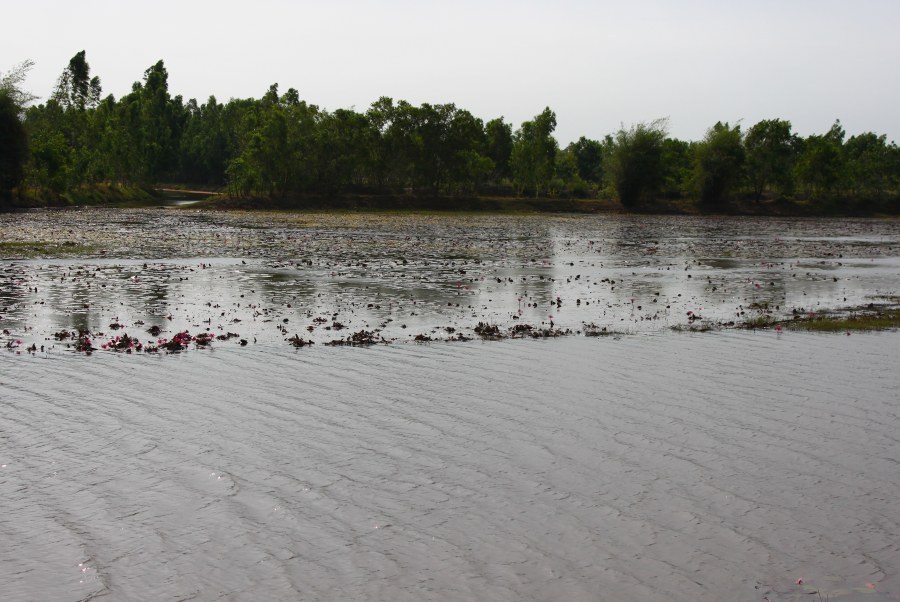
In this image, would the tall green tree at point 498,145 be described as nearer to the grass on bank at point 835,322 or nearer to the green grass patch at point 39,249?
the green grass patch at point 39,249

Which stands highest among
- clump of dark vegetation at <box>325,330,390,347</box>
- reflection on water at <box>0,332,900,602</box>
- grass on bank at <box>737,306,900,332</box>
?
grass on bank at <box>737,306,900,332</box>

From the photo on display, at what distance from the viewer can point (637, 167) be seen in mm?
141750

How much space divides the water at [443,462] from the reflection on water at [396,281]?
0.44 metres

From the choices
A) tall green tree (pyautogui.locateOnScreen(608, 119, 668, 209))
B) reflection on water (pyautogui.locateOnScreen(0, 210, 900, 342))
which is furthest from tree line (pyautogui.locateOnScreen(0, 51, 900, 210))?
reflection on water (pyautogui.locateOnScreen(0, 210, 900, 342))

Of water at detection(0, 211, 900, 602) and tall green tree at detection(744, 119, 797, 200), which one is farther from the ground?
tall green tree at detection(744, 119, 797, 200)

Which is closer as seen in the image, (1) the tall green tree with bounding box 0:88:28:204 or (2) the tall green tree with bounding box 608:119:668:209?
(1) the tall green tree with bounding box 0:88:28:204

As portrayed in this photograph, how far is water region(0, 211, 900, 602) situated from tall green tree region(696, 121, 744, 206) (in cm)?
12489

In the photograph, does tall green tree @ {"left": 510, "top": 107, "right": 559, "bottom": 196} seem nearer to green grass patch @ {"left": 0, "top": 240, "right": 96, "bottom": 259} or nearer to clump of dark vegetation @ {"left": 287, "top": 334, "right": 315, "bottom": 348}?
green grass patch @ {"left": 0, "top": 240, "right": 96, "bottom": 259}

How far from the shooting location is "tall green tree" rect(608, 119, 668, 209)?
5581 inches

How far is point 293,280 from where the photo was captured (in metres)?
34.4

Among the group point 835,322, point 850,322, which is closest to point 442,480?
point 835,322

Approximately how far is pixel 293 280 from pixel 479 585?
89.7 ft

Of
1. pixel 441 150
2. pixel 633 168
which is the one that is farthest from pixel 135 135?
pixel 633 168

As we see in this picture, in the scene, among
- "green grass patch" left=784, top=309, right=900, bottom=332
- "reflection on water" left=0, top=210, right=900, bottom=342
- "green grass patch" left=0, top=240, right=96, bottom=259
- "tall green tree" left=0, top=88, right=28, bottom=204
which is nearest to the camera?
"green grass patch" left=784, top=309, right=900, bottom=332
